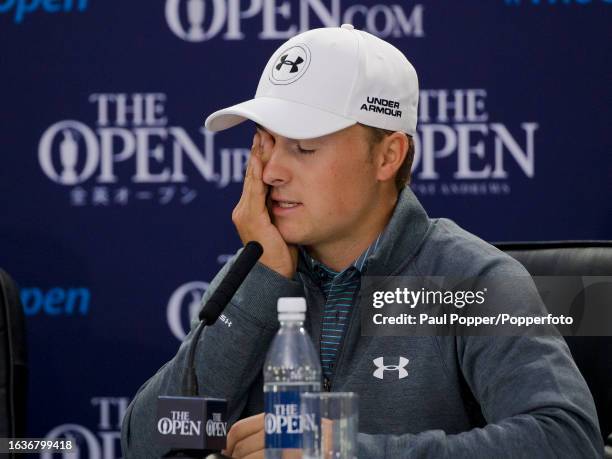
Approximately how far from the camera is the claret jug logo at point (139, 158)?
119 inches

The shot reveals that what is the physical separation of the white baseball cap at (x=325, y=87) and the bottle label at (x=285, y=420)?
637mm

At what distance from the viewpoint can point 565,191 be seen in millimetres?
2934

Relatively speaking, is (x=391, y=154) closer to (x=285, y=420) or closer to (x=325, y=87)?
(x=325, y=87)

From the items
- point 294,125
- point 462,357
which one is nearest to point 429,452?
point 462,357

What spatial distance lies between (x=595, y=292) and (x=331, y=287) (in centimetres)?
52

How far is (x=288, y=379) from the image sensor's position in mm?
1674

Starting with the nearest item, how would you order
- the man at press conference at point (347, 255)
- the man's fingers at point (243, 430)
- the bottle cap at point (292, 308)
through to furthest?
the bottle cap at point (292, 308) → the man's fingers at point (243, 430) → the man at press conference at point (347, 255)

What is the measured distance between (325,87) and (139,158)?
1138 millimetres

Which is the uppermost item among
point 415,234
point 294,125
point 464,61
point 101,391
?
point 464,61

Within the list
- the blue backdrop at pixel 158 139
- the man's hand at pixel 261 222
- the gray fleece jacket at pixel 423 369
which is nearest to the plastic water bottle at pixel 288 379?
the gray fleece jacket at pixel 423 369

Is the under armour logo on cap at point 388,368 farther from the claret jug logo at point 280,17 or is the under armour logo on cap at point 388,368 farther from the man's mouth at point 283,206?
the claret jug logo at point 280,17

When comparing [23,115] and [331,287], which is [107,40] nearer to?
[23,115]

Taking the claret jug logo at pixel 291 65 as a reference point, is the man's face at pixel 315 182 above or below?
below

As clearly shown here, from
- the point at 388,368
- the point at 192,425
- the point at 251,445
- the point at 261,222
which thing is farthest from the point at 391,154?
the point at 192,425
